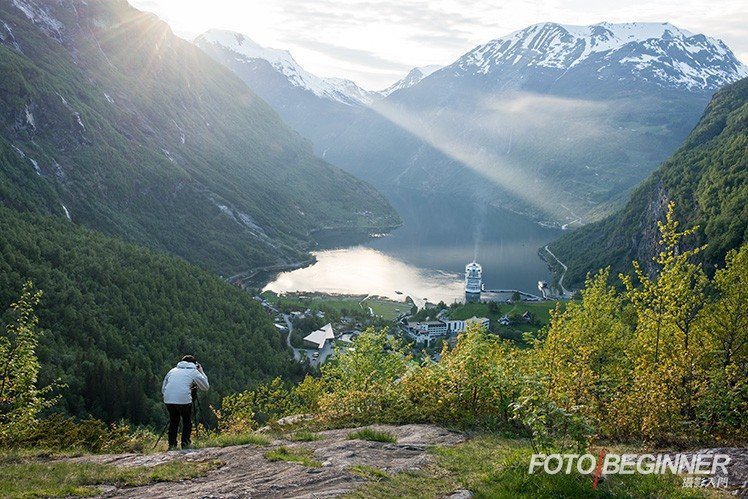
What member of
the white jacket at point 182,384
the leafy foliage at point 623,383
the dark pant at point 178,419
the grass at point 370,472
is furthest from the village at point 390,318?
the grass at point 370,472

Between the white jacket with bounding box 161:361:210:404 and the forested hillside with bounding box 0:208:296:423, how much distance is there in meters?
45.1

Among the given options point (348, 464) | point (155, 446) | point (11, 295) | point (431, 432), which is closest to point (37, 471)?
point (155, 446)

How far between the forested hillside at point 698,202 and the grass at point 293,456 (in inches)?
2922

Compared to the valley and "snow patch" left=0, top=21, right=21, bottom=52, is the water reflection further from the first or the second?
"snow patch" left=0, top=21, right=21, bottom=52

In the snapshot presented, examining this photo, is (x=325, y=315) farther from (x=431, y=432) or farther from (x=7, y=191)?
(x=431, y=432)

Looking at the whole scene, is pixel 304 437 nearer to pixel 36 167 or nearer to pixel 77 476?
pixel 77 476

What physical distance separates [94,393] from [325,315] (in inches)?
2658

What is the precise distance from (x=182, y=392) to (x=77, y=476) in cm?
335

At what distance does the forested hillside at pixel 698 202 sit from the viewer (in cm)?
8950

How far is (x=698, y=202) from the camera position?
10656cm

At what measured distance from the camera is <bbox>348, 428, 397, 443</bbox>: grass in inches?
551

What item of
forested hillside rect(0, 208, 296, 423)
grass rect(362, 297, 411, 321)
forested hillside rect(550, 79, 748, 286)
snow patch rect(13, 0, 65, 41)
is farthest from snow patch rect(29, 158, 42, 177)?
Result: forested hillside rect(550, 79, 748, 286)

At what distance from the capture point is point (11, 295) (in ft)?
201

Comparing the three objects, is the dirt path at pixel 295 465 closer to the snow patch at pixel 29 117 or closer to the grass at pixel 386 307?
the grass at pixel 386 307
